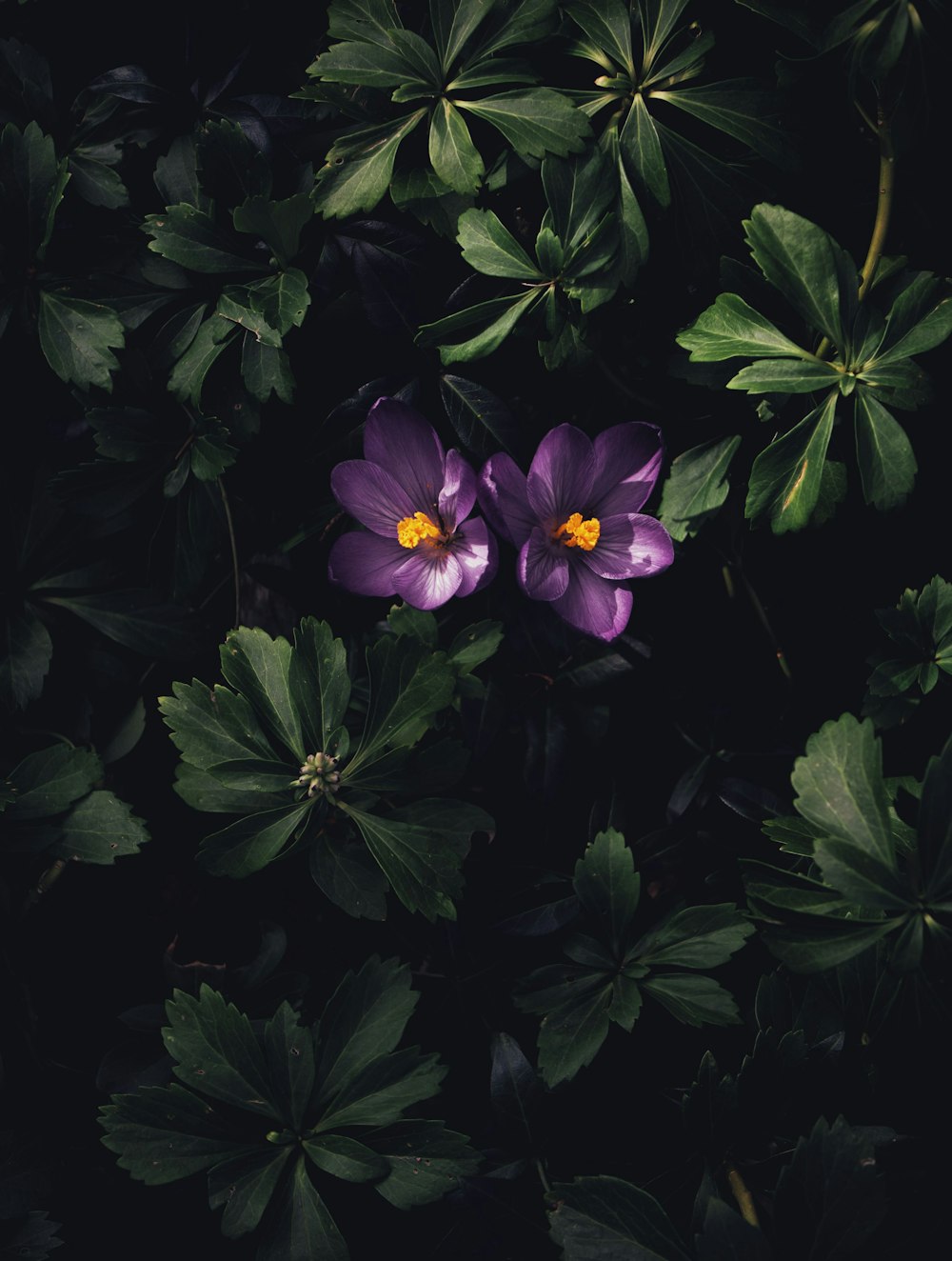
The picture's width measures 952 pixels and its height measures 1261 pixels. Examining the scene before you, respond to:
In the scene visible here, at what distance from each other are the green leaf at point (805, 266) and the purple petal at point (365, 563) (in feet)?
2.20

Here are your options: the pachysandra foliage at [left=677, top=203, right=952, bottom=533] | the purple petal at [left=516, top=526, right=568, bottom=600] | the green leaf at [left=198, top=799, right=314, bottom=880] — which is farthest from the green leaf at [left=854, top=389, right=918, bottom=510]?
the green leaf at [left=198, top=799, right=314, bottom=880]

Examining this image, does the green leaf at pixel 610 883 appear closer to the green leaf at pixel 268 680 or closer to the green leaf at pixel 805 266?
the green leaf at pixel 268 680

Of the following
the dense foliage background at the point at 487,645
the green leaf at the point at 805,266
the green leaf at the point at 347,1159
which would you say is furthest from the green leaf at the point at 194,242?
the green leaf at the point at 347,1159

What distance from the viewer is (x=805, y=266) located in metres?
1.29

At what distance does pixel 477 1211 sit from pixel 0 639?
1.18 m

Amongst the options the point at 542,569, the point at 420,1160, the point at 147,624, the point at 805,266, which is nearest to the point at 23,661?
the point at 147,624

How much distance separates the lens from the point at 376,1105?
135 centimetres

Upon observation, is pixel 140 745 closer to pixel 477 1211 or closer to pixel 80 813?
pixel 80 813

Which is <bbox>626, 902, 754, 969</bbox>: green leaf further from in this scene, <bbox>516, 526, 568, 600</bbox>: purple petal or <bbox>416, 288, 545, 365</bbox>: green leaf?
<bbox>416, 288, 545, 365</bbox>: green leaf

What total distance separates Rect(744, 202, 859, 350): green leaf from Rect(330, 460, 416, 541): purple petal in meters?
0.61

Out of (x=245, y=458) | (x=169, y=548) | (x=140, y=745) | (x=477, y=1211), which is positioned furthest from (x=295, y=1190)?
(x=245, y=458)

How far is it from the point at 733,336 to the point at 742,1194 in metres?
1.18

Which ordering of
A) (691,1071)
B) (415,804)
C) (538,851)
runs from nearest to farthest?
(415,804) < (691,1071) < (538,851)

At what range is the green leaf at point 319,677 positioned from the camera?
141cm
